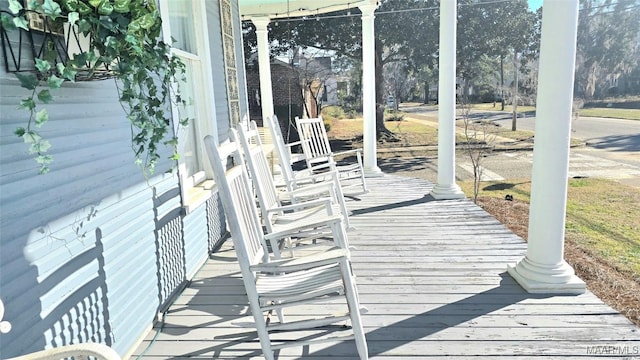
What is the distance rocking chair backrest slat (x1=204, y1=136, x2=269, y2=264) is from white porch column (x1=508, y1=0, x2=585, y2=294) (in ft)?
5.14

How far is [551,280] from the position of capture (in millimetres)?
2385

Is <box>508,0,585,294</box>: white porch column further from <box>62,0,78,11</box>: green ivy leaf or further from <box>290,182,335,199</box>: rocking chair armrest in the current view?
<box>62,0,78,11</box>: green ivy leaf

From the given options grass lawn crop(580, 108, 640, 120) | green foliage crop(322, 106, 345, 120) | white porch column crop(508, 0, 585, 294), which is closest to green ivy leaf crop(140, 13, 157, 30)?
white porch column crop(508, 0, 585, 294)

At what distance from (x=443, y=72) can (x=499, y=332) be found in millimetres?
2886

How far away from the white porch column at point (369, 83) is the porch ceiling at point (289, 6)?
241 mm

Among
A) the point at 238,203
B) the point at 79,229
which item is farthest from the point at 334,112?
the point at 79,229

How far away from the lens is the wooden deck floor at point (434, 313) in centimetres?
191

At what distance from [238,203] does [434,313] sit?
1.16m

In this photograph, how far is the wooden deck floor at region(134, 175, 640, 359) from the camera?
6.26 feet

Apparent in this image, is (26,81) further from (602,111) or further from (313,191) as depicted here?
A: (602,111)

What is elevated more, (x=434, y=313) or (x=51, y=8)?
(x=51, y=8)

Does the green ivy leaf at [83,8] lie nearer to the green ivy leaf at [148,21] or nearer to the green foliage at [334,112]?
the green ivy leaf at [148,21]

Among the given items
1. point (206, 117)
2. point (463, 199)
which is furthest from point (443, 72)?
point (206, 117)

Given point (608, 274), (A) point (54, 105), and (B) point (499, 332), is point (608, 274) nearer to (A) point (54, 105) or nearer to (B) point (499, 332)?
(B) point (499, 332)
